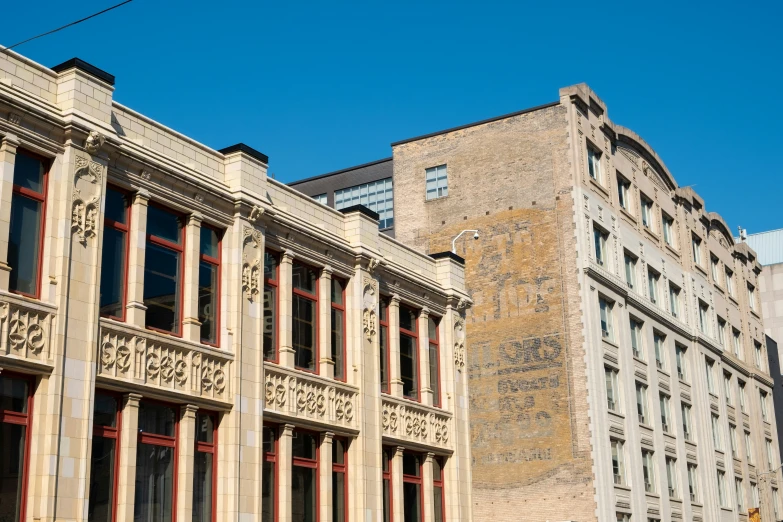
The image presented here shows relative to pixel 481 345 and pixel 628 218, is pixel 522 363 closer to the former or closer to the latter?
pixel 481 345

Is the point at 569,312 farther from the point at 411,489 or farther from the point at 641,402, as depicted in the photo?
the point at 411,489

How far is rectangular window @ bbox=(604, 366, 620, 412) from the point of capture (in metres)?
48.8

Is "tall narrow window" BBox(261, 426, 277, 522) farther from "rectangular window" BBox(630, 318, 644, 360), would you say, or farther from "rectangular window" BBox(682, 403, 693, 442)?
"rectangular window" BBox(682, 403, 693, 442)

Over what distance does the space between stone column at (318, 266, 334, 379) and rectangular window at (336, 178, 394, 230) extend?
25921mm

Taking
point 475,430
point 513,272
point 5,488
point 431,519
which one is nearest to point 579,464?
point 475,430

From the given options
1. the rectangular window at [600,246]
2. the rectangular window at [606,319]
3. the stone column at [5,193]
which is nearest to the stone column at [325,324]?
the stone column at [5,193]

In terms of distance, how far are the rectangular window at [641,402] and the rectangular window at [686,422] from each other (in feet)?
16.9

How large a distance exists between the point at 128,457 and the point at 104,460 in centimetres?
51

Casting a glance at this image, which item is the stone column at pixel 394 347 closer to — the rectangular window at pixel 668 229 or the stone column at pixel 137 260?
the stone column at pixel 137 260

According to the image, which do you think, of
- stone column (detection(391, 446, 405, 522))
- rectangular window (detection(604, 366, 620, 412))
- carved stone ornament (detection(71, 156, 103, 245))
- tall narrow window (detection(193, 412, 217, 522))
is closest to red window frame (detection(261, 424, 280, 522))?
tall narrow window (detection(193, 412, 217, 522))

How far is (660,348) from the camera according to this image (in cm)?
5684

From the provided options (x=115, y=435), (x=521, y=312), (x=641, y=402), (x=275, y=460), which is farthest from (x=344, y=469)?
(x=641, y=402)

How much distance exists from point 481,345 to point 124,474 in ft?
94.4

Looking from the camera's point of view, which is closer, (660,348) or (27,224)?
(27,224)
